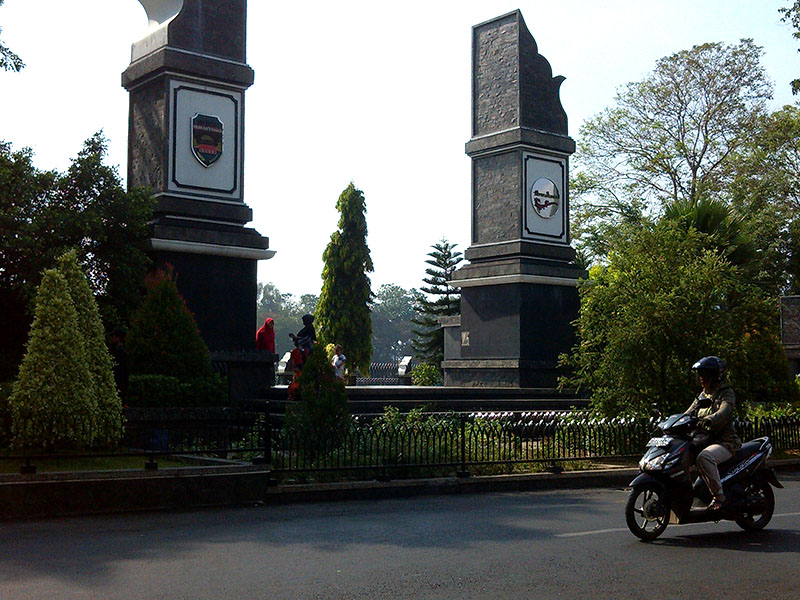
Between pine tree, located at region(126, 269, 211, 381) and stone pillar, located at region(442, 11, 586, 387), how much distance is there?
32.7 ft

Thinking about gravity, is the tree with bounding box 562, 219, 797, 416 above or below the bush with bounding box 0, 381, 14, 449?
above

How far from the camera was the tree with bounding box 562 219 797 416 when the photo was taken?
17.2 meters

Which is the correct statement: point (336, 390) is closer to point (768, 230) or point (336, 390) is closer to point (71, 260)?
point (71, 260)

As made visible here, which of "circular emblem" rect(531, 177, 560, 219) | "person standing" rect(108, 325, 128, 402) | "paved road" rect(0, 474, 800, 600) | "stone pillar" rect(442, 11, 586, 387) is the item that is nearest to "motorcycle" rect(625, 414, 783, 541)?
"paved road" rect(0, 474, 800, 600)

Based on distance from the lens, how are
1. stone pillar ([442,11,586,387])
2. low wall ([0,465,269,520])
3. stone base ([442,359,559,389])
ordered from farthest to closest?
stone pillar ([442,11,586,387]) → stone base ([442,359,559,389]) → low wall ([0,465,269,520])

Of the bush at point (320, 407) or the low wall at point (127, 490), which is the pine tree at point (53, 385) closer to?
the low wall at point (127, 490)

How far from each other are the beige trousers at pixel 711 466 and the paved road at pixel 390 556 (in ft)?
1.75

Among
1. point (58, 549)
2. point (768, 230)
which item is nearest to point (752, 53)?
point (768, 230)

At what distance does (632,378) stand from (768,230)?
2663 centimetres

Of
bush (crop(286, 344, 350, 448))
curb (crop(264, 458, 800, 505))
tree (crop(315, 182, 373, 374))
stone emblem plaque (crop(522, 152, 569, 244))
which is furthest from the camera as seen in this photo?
tree (crop(315, 182, 373, 374))

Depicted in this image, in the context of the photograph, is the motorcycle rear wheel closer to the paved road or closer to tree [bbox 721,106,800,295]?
the paved road

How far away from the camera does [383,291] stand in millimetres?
129375

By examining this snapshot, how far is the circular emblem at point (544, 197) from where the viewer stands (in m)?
27.1

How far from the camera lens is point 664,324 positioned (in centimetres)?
1728
